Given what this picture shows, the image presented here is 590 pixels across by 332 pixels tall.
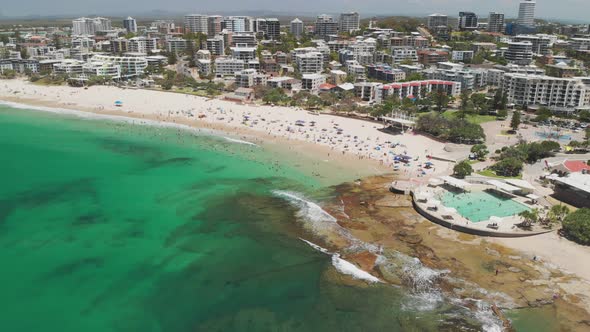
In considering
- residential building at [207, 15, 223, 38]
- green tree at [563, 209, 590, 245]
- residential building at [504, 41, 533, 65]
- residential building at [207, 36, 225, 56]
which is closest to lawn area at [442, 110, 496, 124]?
green tree at [563, 209, 590, 245]

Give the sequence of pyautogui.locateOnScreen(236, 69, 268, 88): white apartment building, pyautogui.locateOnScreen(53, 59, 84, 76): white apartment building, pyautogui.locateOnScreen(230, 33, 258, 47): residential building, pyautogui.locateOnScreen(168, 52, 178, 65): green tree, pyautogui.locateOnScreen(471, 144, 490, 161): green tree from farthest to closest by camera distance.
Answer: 1. pyautogui.locateOnScreen(230, 33, 258, 47): residential building
2. pyautogui.locateOnScreen(168, 52, 178, 65): green tree
3. pyautogui.locateOnScreen(53, 59, 84, 76): white apartment building
4. pyautogui.locateOnScreen(236, 69, 268, 88): white apartment building
5. pyautogui.locateOnScreen(471, 144, 490, 161): green tree

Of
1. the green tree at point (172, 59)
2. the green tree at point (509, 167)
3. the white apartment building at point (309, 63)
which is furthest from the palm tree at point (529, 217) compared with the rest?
the green tree at point (172, 59)

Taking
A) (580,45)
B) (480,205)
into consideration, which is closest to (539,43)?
(580,45)

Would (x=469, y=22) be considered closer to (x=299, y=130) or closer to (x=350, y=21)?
(x=350, y=21)

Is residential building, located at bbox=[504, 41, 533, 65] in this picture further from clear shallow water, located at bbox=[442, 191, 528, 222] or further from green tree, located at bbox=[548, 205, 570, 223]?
green tree, located at bbox=[548, 205, 570, 223]

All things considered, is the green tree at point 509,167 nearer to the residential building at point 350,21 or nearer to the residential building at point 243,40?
the residential building at point 243,40

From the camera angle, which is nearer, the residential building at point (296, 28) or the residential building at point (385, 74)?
the residential building at point (385, 74)

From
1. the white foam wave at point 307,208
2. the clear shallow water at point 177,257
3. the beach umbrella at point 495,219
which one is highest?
the beach umbrella at point 495,219
